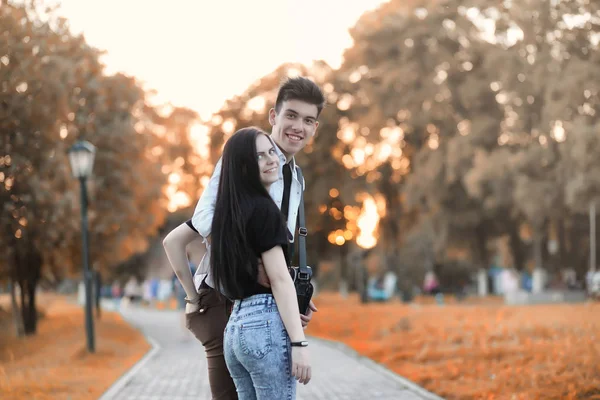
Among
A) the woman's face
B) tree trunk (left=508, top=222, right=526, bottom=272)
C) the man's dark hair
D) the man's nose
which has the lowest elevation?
tree trunk (left=508, top=222, right=526, bottom=272)

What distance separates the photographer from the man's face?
4.16 metres

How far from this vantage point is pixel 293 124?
4.18m

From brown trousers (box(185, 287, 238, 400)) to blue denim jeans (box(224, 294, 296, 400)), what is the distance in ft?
1.64

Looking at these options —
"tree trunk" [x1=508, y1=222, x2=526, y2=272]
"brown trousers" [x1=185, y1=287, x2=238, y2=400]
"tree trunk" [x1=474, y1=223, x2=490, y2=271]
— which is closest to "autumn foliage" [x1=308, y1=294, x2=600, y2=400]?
"brown trousers" [x1=185, y1=287, x2=238, y2=400]

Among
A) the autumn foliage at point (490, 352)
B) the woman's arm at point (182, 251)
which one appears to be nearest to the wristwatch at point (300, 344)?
the woman's arm at point (182, 251)

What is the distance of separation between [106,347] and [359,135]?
2406 centimetres

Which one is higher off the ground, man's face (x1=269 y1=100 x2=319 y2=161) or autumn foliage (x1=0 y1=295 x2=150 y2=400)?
man's face (x1=269 y1=100 x2=319 y2=161)

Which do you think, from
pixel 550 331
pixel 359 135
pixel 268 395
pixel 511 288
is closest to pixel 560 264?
Result: pixel 511 288

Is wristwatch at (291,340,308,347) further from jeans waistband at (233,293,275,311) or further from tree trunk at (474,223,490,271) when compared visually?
tree trunk at (474,223,490,271)

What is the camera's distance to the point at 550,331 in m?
16.8

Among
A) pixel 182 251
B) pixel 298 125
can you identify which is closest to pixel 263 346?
pixel 182 251

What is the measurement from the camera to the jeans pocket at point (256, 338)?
3711mm

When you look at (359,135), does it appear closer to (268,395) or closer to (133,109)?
(133,109)

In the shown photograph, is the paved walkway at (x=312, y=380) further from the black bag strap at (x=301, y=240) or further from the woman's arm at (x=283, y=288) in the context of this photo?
the woman's arm at (x=283, y=288)
